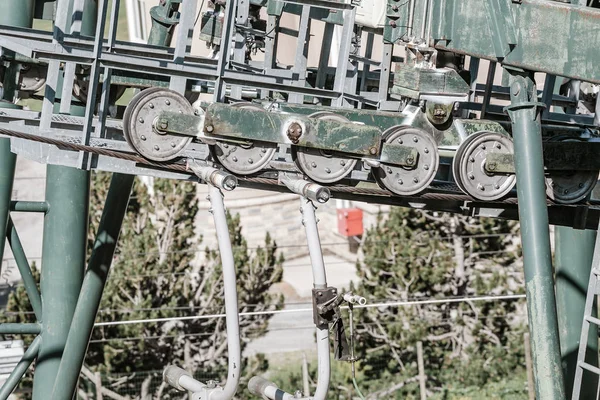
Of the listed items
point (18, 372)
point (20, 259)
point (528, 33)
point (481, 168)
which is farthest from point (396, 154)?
point (18, 372)

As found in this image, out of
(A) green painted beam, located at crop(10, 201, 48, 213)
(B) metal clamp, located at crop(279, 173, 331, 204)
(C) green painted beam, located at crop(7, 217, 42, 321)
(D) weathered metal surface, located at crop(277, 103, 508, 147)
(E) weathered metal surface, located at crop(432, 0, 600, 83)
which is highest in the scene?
(E) weathered metal surface, located at crop(432, 0, 600, 83)

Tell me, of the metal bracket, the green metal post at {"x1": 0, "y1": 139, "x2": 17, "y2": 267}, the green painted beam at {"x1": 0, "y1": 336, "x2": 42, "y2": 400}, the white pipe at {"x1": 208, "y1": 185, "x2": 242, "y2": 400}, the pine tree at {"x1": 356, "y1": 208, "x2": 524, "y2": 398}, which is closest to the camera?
the white pipe at {"x1": 208, "y1": 185, "x2": 242, "y2": 400}

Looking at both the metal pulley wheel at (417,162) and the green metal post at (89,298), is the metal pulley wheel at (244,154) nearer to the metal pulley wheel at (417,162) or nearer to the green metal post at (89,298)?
the metal pulley wheel at (417,162)

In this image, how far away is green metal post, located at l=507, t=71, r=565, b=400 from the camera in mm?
7164

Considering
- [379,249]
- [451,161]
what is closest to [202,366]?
[379,249]

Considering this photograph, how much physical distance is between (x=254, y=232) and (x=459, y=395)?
34.9 feet

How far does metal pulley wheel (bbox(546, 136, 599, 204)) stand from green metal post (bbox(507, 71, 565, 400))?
5.89 ft

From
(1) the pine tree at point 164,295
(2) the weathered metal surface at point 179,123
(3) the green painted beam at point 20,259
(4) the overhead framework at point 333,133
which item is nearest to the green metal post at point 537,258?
(4) the overhead framework at point 333,133

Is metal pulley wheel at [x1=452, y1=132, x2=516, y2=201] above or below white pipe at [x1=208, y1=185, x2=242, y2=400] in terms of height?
above

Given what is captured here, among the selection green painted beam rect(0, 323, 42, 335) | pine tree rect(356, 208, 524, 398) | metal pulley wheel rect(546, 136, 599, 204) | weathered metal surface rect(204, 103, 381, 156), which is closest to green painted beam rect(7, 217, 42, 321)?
green painted beam rect(0, 323, 42, 335)

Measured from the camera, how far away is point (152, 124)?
26.8ft

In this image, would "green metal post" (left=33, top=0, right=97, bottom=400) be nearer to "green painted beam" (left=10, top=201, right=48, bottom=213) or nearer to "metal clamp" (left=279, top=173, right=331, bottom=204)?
"green painted beam" (left=10, top=201, right=48, bottom=213)

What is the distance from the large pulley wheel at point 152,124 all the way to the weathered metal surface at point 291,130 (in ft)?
1.14

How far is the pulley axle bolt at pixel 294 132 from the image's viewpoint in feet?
26.5
